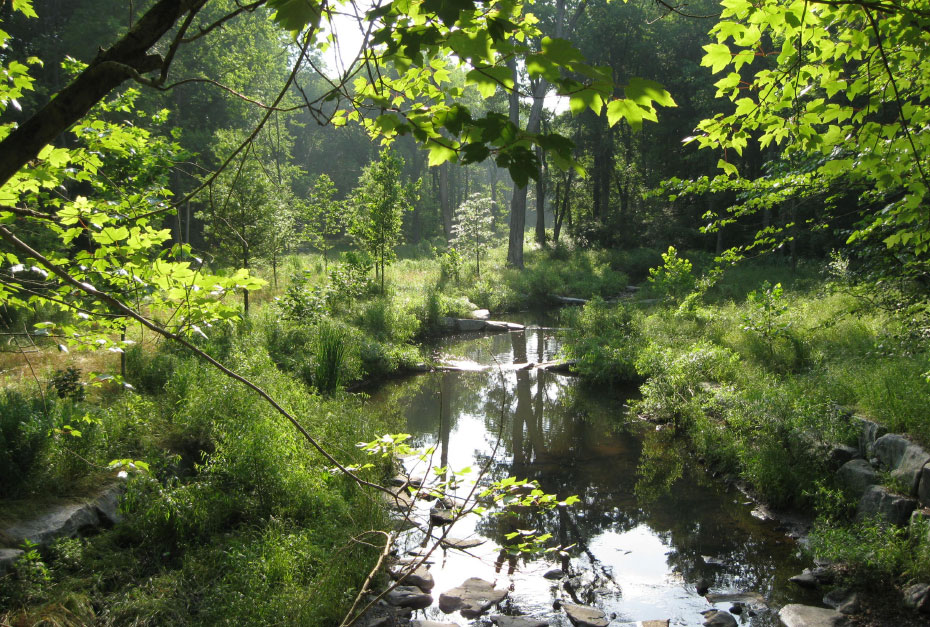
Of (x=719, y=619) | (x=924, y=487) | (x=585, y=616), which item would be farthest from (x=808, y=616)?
(x=585, y=616)

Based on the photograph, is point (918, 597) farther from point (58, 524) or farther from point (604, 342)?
point (604, 342)

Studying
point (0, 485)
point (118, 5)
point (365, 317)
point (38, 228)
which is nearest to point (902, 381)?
point (0, 485)

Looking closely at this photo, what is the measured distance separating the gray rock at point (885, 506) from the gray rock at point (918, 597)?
2.03 feet


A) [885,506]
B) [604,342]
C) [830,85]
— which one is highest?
[830,85]

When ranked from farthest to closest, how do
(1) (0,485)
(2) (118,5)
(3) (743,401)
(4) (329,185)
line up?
(4) (329,185) < (2) (118,5) < (3) (743,401) < (1) (0,485)

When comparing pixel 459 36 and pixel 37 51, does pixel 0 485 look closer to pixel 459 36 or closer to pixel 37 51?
pixel 459 36

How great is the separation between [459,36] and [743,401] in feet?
20.2

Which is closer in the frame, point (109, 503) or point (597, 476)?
point (109, 503)

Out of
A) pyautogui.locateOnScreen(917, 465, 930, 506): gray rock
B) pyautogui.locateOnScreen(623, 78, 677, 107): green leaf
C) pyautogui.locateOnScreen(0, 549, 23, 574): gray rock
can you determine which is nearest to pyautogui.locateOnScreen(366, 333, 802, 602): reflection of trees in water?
pyautogui.locateOnScreen(917, 465, 930, 506): gray rock

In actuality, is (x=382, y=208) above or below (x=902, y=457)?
above

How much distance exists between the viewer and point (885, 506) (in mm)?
4426

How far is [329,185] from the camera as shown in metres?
19.1

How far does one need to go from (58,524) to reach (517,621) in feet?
10.6

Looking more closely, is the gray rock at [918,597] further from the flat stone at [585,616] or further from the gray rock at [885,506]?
the flat stone at [585,616]
